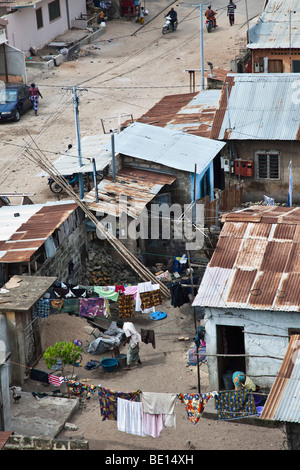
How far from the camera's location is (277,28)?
4122 centimetres

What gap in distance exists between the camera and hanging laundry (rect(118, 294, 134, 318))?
2492 centimetres

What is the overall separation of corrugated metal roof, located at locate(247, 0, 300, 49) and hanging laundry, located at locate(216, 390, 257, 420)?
23441mm

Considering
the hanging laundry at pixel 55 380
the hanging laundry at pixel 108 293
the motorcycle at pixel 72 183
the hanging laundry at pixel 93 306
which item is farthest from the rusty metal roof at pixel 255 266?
the motorcycle at pixel 72 183

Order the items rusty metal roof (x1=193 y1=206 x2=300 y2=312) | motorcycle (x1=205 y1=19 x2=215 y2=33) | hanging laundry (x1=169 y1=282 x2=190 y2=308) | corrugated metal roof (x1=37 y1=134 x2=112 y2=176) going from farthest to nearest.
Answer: motorcycle (x1=205 y1=19 x2=215 y2=33) → corrugated metal roof (x1=37 y1=134 x2=112 y2=176) → hanging laundry (x1=169 y1=282 x2=190 y2=308) → rusty metal roof (x1=193 y1=206 x2=300 y2=312)

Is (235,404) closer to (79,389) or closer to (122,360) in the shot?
(79,389)

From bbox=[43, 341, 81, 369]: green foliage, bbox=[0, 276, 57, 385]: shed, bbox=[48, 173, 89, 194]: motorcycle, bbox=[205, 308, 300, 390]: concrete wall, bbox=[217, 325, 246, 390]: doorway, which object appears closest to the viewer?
bbox=[205, 308, 300, 390]: concrete wall

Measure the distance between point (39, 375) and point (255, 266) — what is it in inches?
252

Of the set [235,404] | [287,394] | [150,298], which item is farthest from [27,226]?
[287,394]

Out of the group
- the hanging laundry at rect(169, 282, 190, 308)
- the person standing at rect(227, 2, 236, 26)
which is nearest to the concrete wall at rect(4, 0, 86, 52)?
the person standing at rect(227, 2, 236, 26)

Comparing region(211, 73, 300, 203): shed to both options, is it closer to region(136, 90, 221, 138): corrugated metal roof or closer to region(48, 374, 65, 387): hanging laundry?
region(136, 90, 221, 138): corrugated metal roof

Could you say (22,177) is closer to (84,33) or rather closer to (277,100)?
(277,100)

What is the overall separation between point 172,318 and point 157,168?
619 cm

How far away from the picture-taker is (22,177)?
3422 cm
